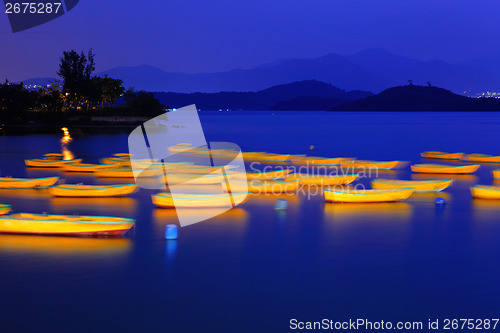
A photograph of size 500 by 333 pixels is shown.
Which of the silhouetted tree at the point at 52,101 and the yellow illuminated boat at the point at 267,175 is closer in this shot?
the yellow illuminated boat at the point at 267,175

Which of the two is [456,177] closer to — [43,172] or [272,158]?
[272,158]

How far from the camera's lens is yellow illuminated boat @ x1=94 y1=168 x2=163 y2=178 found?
2169 cm

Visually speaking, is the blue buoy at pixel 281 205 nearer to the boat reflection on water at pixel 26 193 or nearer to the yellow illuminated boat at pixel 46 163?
the boat reflection on water at pixel 26 193

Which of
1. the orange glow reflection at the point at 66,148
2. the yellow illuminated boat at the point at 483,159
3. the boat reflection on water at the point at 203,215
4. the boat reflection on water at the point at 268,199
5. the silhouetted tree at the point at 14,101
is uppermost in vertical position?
the silhouetted tree at the point at 14,101

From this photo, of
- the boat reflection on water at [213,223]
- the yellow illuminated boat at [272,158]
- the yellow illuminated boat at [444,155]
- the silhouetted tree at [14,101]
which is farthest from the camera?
the silhouetted tree at [14,101]

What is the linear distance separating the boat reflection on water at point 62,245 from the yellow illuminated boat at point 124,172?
9.65 m

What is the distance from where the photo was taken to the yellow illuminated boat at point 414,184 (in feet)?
56.3

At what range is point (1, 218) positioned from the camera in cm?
1202

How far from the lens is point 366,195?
1582cm

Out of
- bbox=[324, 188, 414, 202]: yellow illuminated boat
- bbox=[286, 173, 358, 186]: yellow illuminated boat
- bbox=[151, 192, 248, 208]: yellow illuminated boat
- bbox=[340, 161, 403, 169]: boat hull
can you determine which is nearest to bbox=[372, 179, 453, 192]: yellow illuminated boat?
bbox=[324, 188, 414, 202]: yellow illuminated boat

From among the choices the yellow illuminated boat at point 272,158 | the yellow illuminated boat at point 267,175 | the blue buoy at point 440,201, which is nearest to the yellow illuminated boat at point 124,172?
the yellow illuminated boat at point 267,175

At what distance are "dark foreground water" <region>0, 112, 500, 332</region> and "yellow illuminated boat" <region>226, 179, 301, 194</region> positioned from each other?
1.12 m

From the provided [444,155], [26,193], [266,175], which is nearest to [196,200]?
[266,175]

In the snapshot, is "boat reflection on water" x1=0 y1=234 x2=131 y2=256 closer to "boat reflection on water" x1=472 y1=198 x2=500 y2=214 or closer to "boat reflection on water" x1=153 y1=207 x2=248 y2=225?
"boat reflection on water" x1=153 y1=207 x2=248 y2=225
